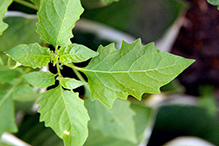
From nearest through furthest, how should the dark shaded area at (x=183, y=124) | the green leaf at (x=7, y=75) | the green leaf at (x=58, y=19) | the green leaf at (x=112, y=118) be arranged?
the green leaf at (x=58, y=19) < the green leaf at (x=7, y=75) < the green leaf at (x=112, y=118) < the dark shaded area at (x=183, y=124)

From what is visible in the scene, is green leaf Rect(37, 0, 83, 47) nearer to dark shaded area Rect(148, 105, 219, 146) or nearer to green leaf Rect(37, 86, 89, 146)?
green leaf Rect(37, 86, 89, 146)

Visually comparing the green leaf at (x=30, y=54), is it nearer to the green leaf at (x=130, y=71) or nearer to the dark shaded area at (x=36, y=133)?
the green leaf at (x=130, y=71)

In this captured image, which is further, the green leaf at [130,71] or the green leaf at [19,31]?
the green leaf at [19,31]

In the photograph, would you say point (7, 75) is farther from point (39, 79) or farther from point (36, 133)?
point (36, 133)

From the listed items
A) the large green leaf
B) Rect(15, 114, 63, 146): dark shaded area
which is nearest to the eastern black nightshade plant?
the large green leaf

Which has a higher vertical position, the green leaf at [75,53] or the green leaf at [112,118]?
the green leaf at [75,53]

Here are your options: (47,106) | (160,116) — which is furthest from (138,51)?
(160,116)

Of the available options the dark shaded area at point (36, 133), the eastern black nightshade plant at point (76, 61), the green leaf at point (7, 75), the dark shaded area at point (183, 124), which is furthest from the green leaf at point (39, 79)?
the dark shaded area at point (183, 124)
